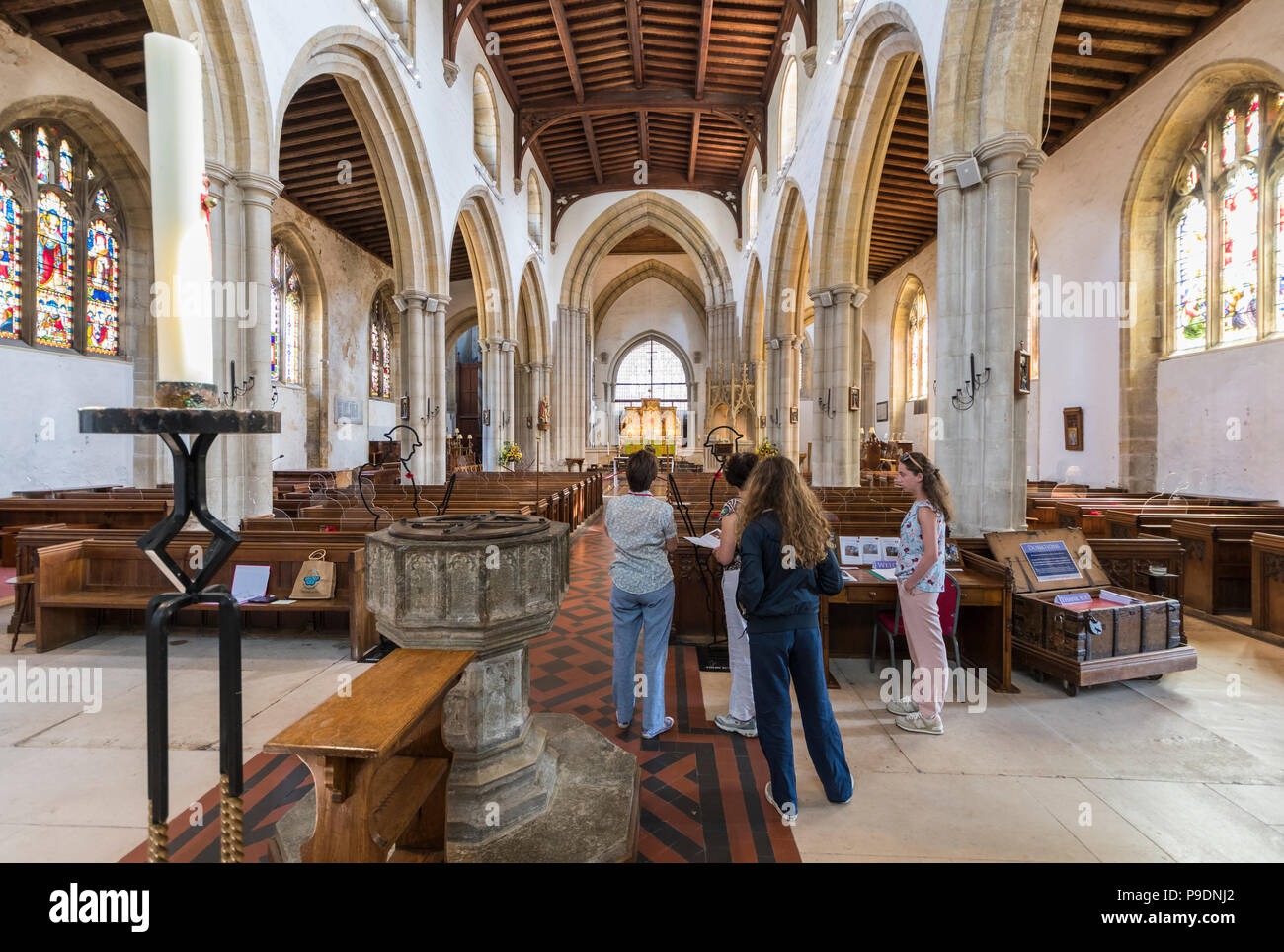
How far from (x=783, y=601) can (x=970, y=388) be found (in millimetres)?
4073

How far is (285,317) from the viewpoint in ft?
50.7

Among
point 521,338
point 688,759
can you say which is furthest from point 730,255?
point 688,759

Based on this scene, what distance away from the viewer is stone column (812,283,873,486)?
10008mm

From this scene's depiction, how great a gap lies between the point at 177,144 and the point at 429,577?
1378 mm

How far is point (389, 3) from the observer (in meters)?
9.88

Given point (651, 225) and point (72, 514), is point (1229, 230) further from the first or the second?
point (651, 225)

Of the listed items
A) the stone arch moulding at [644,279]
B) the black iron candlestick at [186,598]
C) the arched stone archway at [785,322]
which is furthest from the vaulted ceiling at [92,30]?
the stone arch moulding at [644,279]

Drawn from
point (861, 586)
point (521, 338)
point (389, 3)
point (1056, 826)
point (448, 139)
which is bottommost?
point (1056, 826)

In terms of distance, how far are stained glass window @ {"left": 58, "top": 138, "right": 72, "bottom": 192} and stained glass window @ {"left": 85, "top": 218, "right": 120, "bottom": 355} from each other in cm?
61

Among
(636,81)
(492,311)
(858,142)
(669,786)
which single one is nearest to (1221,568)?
(669,786)

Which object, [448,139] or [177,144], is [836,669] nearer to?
[177,144]

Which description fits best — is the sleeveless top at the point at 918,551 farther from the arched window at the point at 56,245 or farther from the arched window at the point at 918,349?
the arched window at the point at 918,349

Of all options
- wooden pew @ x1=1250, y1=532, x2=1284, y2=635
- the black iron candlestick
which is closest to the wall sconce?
wooden pew @ x1=1250, y1=532, x2=1284, y2=635

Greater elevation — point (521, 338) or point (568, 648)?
point (521, 338)
